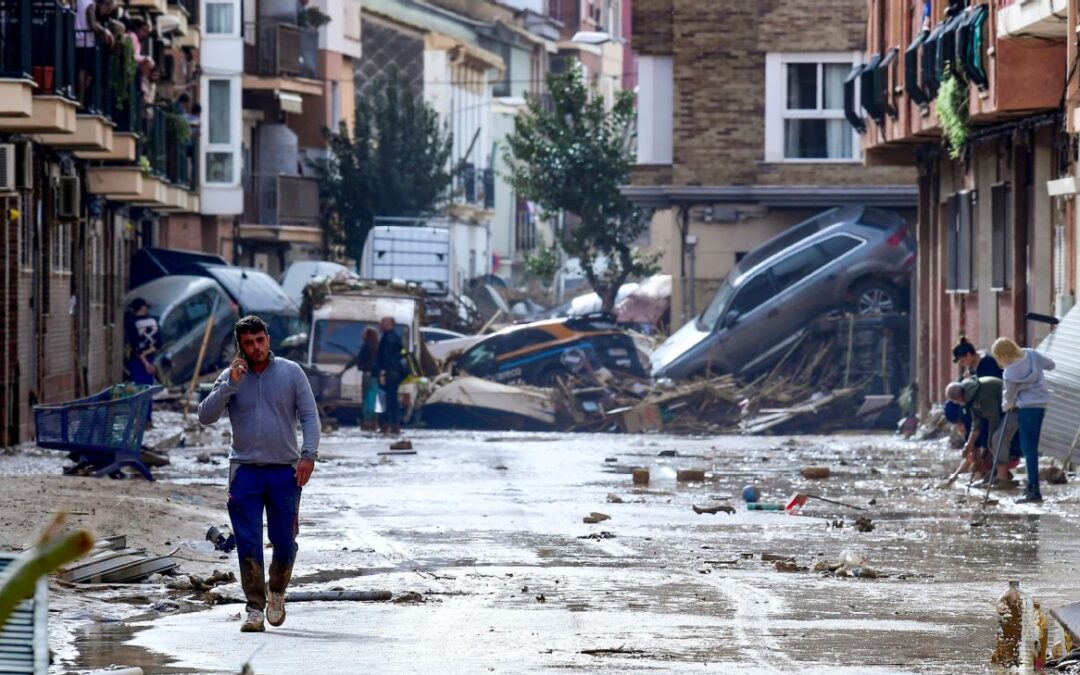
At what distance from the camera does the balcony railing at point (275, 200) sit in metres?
56.8

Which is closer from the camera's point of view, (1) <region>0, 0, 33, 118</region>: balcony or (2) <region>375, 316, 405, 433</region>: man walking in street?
(1) <region>0, 0, 33, 118</region>: balcony

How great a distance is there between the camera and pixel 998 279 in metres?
27.5

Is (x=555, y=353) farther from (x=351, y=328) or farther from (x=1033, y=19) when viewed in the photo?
(x=1033, y=19)

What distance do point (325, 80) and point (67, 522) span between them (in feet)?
166

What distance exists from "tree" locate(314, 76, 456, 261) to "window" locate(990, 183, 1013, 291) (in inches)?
1408

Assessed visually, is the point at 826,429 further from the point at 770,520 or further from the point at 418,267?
the point at 418,267

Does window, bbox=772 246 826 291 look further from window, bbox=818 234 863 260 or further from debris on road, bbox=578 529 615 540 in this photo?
debris on road, bbox=578 529 615 540

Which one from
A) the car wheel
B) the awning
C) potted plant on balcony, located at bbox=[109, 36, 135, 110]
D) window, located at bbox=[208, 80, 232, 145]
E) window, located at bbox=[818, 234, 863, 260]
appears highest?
the awning

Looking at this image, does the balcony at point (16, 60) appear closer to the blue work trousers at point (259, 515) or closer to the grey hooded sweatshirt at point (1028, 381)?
the grey hooded sweatshirt at point (1028, 381)

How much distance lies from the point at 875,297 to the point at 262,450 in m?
27.7

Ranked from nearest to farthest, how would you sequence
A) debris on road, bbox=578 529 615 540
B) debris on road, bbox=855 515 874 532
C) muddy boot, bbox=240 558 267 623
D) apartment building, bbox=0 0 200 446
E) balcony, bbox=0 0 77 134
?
muddy boot, bbox=240 558 267 623, debris on road, bbox=578 529 615 540, debris on road, bbox=855 515 874 532, balcony, bbox=0 0 77 134, apartment building, bbox=0 0 200 446

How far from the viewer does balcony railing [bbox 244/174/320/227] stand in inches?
2237

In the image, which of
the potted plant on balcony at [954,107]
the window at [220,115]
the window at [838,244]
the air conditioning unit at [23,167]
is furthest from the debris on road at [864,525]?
the window at [220,115]

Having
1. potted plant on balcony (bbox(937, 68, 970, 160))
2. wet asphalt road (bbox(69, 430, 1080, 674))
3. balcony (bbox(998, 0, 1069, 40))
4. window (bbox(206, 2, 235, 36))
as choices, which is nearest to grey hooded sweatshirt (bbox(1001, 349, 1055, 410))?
A: wet asphalt road (bbox(69, 430, 1080, 674))
